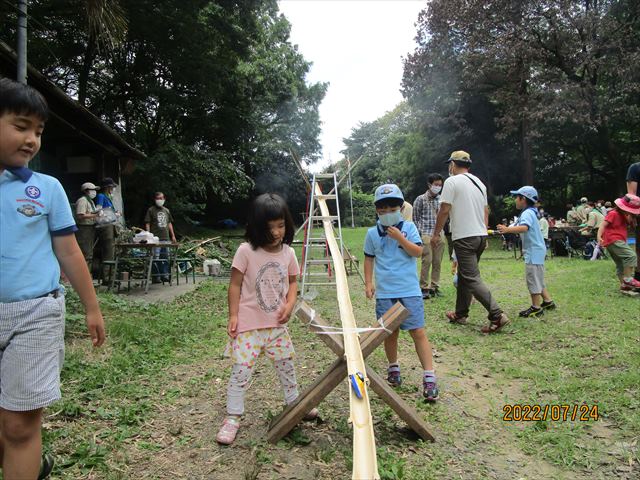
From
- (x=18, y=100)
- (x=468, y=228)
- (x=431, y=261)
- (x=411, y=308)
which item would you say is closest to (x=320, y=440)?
(x=411, y=308)

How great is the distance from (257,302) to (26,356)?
47.4 inches

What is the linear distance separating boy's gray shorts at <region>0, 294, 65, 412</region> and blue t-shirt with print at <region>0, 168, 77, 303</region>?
0.18 ft

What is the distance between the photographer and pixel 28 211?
68.4 inches

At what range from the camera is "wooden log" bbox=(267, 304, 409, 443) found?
2.52 m

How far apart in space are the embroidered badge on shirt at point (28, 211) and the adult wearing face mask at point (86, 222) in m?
5.95

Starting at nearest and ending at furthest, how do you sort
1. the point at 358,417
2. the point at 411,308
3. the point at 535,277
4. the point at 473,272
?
the point at 358,417 → the point at 411,308 → the point at 473,272 → the point at 535,277

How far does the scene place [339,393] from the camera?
341 cm

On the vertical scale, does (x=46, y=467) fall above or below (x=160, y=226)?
below

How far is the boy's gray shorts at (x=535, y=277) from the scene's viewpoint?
5.34 m

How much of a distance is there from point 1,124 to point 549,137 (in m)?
23.9

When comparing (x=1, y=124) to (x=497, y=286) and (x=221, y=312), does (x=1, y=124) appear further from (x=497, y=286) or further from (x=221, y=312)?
(x=497, y=286)

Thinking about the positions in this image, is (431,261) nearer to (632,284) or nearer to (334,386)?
(632,284)

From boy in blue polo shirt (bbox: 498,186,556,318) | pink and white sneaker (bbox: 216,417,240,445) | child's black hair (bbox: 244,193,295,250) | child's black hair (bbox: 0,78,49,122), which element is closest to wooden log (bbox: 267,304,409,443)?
pink and white sneaker (bbox: 216,417,240,445)
